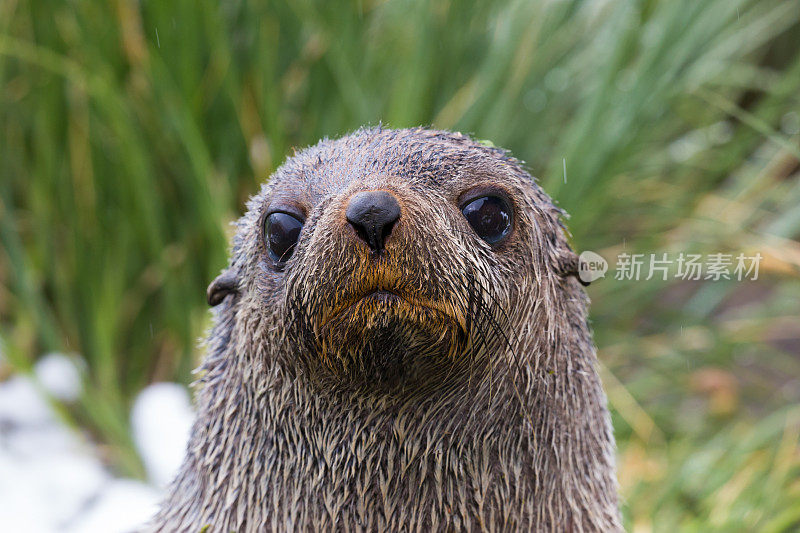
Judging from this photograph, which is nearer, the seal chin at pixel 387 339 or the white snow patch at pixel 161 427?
the seal chin at pixel 387 339

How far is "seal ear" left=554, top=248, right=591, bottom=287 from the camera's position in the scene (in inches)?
70.5

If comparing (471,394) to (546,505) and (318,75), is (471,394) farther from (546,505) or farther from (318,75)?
(318,75)

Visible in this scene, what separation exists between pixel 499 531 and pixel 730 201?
2.85 metres

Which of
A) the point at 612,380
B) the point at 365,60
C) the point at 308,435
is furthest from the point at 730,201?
the point at 308,435

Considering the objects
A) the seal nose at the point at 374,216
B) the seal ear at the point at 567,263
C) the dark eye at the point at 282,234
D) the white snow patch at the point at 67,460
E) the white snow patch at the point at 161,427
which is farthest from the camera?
the white snow patch at the point at 161,427

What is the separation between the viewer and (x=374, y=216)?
131 centimetres

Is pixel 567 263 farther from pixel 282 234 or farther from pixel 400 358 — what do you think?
pixel 282 234

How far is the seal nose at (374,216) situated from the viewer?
4.30 feet

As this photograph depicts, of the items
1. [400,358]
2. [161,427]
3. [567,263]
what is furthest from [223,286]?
[161,427]

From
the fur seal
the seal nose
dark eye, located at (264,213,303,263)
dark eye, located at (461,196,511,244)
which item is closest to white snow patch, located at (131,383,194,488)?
the fur seal

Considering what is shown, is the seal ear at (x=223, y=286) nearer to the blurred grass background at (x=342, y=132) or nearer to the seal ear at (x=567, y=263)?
the seal ear at (x=567, y=263)

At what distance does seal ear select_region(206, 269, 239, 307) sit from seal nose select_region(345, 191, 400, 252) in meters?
0.56

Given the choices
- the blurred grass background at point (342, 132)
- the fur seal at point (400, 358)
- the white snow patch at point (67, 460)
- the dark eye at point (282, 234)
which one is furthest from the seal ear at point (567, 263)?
the white snow patch at point (67, 460)

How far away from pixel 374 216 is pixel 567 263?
644mm
